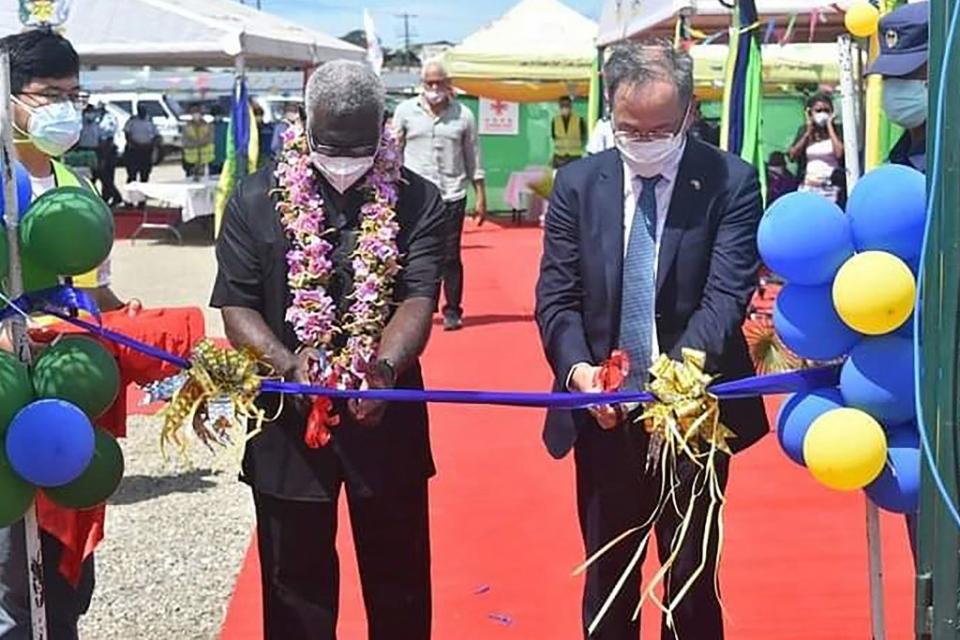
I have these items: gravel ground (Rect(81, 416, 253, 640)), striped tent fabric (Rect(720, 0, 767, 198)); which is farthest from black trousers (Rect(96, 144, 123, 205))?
striped tent fabric (Rect(720, 0, 767, 198))

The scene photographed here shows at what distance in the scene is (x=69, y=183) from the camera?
3373 mm

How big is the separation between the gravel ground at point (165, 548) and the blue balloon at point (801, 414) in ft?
7.79

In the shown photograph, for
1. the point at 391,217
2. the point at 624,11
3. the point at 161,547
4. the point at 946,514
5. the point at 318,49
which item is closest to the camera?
the point at 946,514

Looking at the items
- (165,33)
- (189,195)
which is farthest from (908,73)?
(189,195)

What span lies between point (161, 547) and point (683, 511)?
2677mm

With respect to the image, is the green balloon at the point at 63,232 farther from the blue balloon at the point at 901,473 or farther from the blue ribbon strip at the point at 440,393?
the blue balloon at the point at 901,473

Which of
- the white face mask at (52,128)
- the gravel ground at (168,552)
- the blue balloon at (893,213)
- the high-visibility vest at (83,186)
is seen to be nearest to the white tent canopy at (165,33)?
the gravel ground at (168,552)

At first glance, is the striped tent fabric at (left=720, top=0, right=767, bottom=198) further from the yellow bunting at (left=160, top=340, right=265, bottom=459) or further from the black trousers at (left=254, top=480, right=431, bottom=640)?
the yellow bunting at (left=160, top=340, right=265, bottom=459)

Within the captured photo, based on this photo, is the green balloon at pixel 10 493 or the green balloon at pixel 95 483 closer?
the green balloon at pixel 10 493

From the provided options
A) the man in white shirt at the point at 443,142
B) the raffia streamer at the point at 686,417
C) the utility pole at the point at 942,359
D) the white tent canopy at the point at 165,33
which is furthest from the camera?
the white tent canopy at the point at 165,33

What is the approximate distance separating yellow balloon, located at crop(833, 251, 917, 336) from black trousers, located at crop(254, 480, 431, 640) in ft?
4.44

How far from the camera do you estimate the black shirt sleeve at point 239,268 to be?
3291 millimetres

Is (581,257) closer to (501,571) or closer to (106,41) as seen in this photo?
(501,571)

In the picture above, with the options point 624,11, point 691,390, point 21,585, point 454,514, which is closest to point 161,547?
point 454,514
